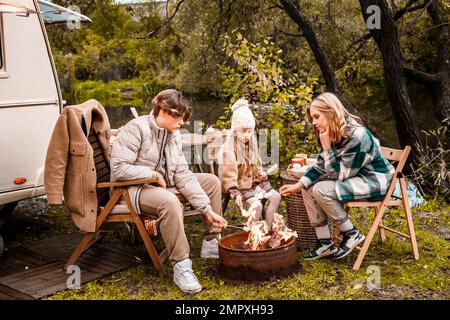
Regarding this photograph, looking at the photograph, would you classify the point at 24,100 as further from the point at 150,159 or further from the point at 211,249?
the point at 211,249

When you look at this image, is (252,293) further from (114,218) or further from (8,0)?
(8,0)

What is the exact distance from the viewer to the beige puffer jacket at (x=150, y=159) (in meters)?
4.28

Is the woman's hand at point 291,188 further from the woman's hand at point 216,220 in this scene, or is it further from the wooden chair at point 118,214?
the wooden chair at point 118,214

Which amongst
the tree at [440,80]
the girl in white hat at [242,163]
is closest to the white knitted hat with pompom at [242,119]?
the girl in white hat at [242,163]

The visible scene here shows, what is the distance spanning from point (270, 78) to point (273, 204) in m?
2.57

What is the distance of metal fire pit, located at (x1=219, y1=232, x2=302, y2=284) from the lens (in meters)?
4.13

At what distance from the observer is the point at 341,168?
14.7 ft

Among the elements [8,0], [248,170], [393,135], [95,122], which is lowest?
[393,135]

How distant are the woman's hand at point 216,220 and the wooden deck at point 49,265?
2.78 feet

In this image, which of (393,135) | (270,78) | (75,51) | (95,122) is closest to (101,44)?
(75,51)

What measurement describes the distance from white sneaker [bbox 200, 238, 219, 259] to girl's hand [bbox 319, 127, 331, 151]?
1.20 meters

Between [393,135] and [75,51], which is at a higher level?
[75,51]

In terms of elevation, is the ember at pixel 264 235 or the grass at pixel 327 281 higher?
the ember at pixel 264 235
